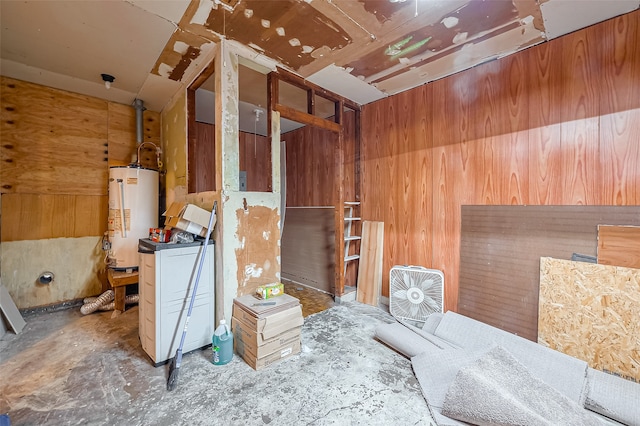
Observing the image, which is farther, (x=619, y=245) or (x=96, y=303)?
(x=96, y=303)

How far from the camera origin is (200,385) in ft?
5.65

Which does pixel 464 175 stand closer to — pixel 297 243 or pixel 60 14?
pixel 297 243

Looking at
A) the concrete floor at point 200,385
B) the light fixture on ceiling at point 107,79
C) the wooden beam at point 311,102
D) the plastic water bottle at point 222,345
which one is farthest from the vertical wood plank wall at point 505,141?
the light fixture on ceiling at point 107,79

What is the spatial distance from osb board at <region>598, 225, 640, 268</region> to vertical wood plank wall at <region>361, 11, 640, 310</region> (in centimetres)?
21

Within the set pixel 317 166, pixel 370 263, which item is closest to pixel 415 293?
pixel 370 263

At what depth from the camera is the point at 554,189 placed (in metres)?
2.11

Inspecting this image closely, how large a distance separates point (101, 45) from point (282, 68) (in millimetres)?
1557

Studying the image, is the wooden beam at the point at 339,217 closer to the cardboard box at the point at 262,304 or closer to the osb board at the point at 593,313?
the cardboard box at the point at 262,304

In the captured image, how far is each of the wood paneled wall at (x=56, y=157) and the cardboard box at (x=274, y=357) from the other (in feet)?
9.21

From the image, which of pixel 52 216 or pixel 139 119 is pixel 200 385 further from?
pixel 139 119

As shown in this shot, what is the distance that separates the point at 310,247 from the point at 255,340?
82.2 inches

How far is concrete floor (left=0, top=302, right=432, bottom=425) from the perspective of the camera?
1463 mm

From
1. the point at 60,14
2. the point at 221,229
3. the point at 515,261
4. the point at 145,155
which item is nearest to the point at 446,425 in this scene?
the point at 515,261

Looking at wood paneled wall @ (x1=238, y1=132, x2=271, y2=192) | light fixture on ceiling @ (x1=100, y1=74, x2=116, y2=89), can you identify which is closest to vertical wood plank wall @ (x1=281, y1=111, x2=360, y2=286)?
wood paneled wall @ (x1=238, y1=132, x2=271, y2=192)
